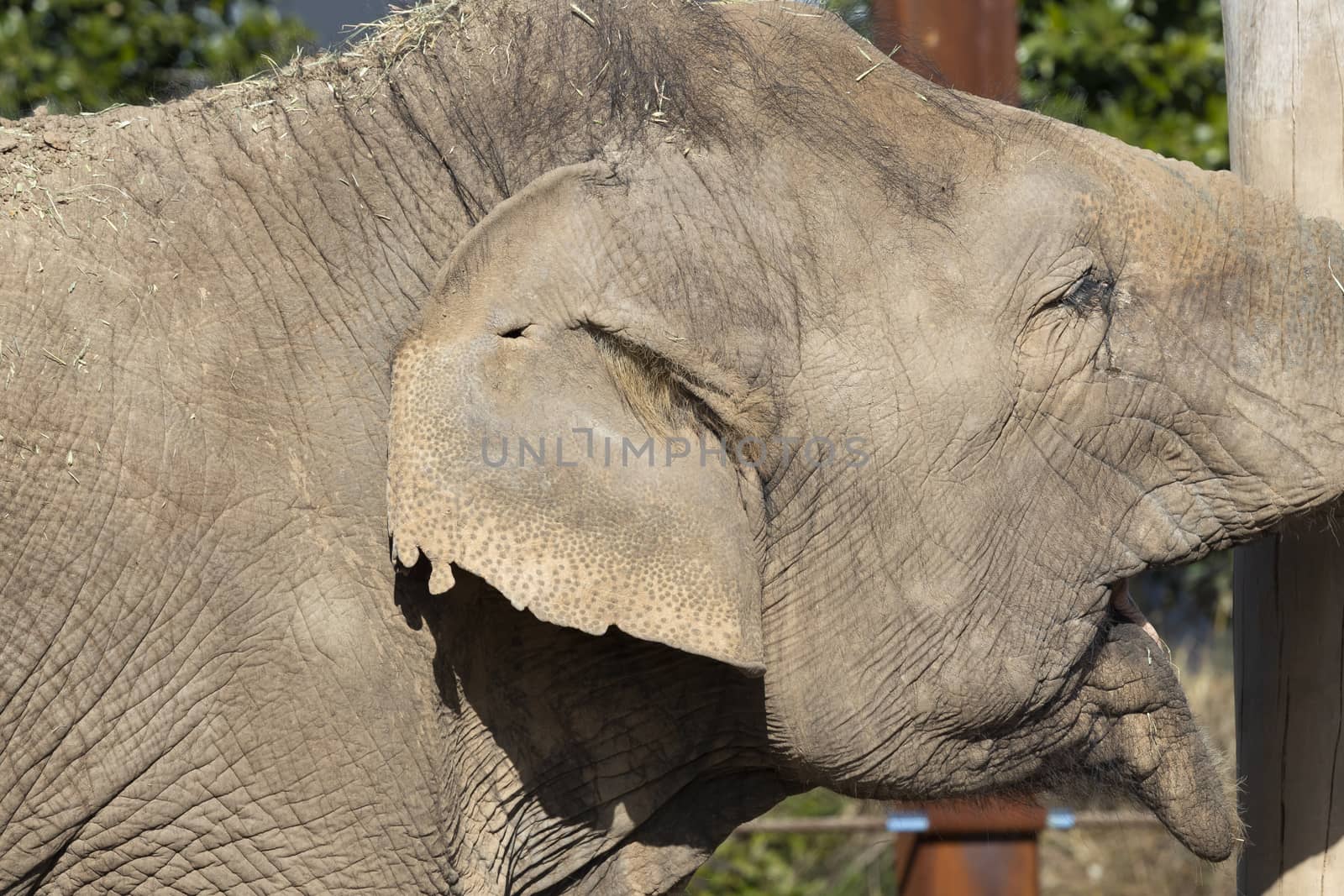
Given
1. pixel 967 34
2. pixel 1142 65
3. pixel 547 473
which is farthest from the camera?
pixel 1142 65

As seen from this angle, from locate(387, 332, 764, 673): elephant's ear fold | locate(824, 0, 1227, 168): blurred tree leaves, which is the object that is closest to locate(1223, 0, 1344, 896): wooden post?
locate(387, 332, 764, 673): elephant's ear fold

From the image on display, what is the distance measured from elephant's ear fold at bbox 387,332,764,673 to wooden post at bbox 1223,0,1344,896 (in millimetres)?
1141

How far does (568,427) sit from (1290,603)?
153 centimetres

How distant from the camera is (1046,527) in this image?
95.3 inches

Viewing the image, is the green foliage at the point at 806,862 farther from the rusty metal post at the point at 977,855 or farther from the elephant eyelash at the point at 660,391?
the elephant eyelash at the point at 660,391

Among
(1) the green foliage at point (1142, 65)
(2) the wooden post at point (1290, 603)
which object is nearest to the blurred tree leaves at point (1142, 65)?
(1) the green foliage at point (1142, 65)

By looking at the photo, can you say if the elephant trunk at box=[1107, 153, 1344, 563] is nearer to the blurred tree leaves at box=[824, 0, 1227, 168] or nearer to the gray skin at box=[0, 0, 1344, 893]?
the gray skin at box=[0, 0, 1344, 893]

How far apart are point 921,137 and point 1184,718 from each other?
1154 mm

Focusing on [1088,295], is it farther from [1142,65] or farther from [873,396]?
[1142,65]

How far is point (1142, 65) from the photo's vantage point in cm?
624

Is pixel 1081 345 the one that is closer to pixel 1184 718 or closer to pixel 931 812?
pixel 1184 718

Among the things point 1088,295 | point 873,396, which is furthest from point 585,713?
point 1088,295

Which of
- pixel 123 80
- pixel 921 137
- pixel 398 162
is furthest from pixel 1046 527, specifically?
pixel 123 80

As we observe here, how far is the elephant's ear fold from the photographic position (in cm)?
216
